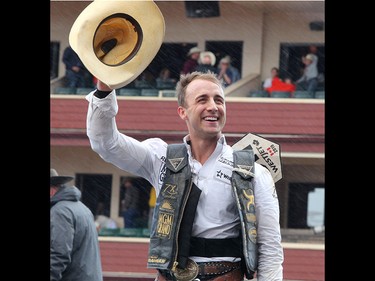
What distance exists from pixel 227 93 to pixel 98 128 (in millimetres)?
19566

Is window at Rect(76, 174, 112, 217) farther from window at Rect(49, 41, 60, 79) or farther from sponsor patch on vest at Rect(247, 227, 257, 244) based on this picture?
sponsor patch on vest at Rect(247, 227, 257, 244)

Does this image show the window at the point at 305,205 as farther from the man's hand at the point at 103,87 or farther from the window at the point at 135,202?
the man's hand at the point at 103,87

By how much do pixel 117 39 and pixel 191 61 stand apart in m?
18.8

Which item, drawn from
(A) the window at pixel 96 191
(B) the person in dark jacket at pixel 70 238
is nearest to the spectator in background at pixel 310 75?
(A) the window at pixel 96 191

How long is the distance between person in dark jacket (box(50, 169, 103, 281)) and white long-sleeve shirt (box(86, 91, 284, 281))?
200 centimetres

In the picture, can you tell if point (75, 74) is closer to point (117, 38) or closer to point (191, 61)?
point (191, 61)

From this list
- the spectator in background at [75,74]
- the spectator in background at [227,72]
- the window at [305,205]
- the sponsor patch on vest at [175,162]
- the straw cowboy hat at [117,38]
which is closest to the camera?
the straw cowboy hat at [117,38]

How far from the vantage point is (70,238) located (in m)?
8.13

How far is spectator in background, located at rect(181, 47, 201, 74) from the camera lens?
24323 mm

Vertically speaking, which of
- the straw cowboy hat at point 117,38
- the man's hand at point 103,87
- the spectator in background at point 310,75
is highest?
the spectator in background at point 310,75

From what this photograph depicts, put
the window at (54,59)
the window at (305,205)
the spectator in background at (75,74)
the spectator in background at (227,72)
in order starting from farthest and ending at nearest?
the window at (54,59) → the window at (305,205) → the spectator in background at (75,74) → the spectator in background at (227,72)

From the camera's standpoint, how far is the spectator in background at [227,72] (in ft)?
82.3

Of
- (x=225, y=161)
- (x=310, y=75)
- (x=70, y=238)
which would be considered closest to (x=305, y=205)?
(x=310, y=75)
